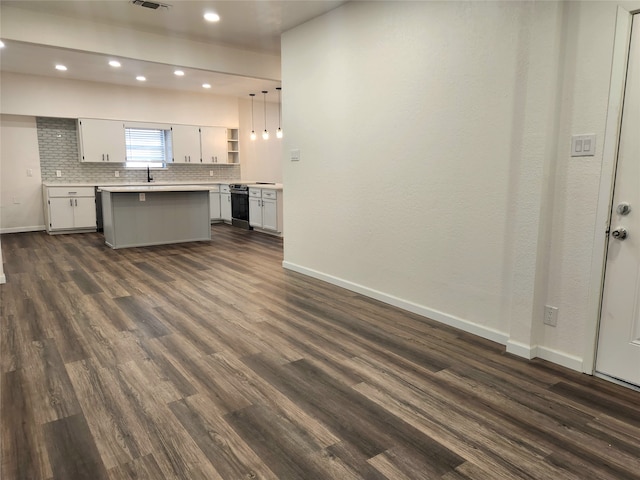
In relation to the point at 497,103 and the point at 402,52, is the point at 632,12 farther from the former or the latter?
the point at 402,52

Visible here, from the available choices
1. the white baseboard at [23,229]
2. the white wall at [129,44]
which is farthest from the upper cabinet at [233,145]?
the white wall at [129,44]

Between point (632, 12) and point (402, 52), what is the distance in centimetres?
158

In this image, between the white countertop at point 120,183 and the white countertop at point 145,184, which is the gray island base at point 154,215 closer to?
the white countertop at point 145,184

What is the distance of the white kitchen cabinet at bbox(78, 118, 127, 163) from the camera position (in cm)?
784

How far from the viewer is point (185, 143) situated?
29.4 feet

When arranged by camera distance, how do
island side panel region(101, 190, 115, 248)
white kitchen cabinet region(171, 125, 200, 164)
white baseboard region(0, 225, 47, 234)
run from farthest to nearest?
white kitchen cabinet region(171, 125, 200, 164) → white baseboard region(0, 225, 47, 234) → island side panel region(101, 190, 115, 248)

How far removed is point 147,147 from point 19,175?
2306 mm

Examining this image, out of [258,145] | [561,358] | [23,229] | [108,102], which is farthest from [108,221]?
[561,358]

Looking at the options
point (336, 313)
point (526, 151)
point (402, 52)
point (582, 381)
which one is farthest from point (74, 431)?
point (402, 52)

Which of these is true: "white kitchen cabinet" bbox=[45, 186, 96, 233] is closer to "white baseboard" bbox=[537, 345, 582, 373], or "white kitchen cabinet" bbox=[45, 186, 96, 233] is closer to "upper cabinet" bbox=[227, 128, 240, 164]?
"upper cabinet" bbox=[227, 128, 240, 164]

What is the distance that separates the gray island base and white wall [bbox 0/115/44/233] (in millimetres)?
2090

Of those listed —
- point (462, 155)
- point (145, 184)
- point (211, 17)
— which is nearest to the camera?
point (462, 155)

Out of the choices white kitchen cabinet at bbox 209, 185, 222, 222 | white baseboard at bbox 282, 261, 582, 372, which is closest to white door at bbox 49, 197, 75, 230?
white kitchen cabinet at bbox 209, 185, 222, 222

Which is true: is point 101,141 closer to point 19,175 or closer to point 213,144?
point 19,175
